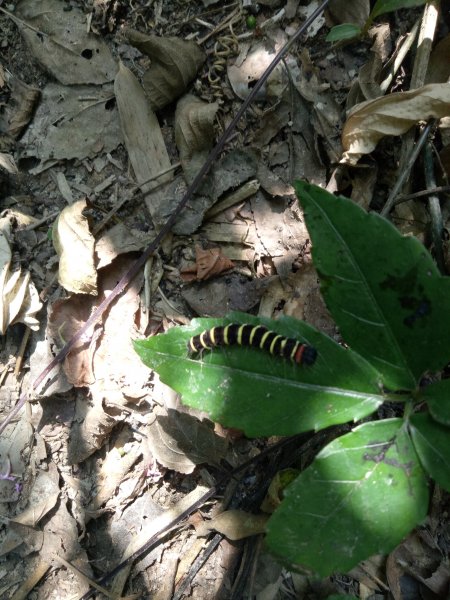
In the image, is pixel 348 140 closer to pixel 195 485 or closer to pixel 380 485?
pixel 380 485

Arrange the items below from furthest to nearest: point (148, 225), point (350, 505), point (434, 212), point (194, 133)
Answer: point (148, 225) → point (194, 133) → point (434, 212) → point (350, 505)

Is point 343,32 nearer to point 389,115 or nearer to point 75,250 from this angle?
point 389,115

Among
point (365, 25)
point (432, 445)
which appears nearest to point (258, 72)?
point (365, 25)

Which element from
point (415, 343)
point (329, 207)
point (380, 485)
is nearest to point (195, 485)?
point (380, 485)

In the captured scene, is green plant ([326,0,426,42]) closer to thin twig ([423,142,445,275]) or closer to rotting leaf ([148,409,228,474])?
thin twig ([423,142,445,275])

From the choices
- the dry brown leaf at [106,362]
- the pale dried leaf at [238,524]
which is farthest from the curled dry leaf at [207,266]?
the pale dried leaf at [238,524]

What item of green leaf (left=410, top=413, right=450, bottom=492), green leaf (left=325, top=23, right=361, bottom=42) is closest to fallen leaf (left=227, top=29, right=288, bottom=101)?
green leaf (left=325, top=23, right=361, bottom=42)
